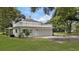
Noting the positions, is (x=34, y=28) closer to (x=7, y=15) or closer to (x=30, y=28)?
(x=30, y=28)

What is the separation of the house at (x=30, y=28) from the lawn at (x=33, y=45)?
80 mm

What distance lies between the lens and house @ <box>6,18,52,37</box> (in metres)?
3.33

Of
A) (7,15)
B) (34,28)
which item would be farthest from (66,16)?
(7,15)

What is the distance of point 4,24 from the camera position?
332 centimetres

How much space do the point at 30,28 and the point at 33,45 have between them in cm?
23

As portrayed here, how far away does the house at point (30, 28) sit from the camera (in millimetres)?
3330

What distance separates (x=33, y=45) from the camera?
332 cm

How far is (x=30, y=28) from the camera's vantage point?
11.0ft

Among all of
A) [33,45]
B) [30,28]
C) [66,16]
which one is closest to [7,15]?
[30,28]

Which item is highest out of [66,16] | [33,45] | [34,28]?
[66,16]

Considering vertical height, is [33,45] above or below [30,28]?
below
